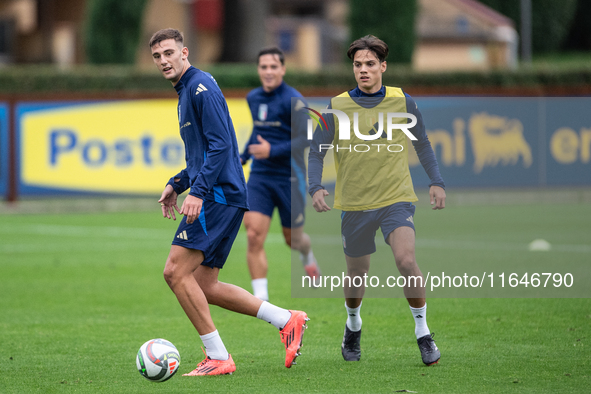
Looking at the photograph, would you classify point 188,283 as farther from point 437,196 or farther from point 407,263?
point 437,196

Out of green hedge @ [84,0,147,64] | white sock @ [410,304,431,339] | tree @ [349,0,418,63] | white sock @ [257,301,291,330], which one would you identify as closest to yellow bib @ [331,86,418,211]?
white sock @ [410,304,431,339]

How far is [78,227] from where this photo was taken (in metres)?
17.6

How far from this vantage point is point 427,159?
21.9ft

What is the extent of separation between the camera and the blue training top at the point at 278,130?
31.4ft

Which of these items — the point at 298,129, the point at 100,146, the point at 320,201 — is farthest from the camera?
the point at 100,146

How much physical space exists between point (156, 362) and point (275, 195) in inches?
158

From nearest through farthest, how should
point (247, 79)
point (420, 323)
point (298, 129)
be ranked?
point (420, 323), point (298, 129), point (247, 79)

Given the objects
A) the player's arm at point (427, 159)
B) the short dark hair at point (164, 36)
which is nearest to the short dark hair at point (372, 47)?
the player's arm at point (427, 159)

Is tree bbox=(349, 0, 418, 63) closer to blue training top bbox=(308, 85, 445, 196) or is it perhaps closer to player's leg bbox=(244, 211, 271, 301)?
player's leg bbox=(244, 211, 271, 301)

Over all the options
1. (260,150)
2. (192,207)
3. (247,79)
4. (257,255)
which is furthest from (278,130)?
(247,79)

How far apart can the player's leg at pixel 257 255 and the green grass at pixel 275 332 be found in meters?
0.30

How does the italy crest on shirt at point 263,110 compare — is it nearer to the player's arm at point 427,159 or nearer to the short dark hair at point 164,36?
the player's arm at point 427,159

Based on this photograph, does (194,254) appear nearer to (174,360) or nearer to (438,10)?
(174,360)

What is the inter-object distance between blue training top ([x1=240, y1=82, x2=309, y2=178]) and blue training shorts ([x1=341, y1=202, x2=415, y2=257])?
117 inches
